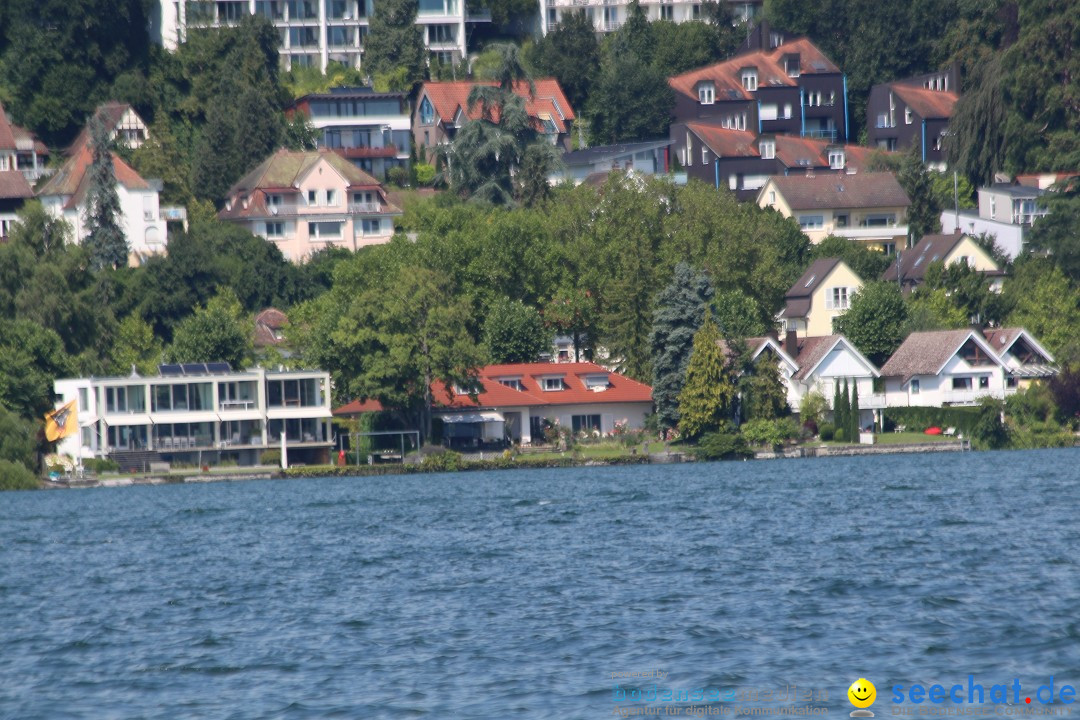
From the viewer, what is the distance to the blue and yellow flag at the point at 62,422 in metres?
75.2

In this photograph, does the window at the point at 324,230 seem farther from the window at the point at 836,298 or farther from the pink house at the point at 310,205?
the window at the point at 836,298

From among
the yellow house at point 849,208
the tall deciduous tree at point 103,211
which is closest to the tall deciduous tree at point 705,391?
the yellow house at point 849,208

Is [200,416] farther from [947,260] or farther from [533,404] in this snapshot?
[947,260]

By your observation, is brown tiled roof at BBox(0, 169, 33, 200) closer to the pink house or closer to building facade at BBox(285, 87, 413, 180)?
the pink house

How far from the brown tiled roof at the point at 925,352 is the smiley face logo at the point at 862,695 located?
61.5 m

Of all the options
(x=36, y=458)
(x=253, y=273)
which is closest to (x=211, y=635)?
(x=36, y=458)

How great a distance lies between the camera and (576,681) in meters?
21.6

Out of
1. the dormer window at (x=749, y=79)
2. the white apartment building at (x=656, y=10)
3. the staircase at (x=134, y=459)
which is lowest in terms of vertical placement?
the staircase at (x=134, y=459)

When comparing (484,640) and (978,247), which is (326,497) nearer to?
(484,640)

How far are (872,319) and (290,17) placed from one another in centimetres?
6389

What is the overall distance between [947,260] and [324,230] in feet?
127

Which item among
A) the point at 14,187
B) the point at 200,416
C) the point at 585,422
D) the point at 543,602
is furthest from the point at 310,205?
the point at 543,602

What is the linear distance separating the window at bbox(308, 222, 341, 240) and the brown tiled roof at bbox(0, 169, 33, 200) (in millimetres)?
17568

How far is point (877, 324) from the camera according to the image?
8600cm
